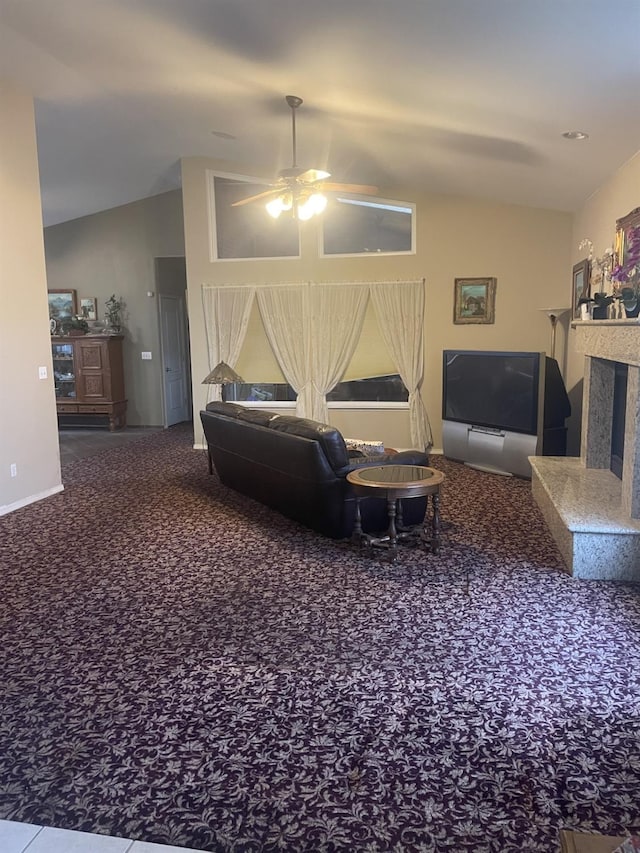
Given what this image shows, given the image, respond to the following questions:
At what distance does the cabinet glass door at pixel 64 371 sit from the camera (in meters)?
9.52

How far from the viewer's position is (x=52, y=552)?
4.41 metres

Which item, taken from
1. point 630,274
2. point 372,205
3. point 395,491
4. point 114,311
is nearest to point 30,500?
point 395,491

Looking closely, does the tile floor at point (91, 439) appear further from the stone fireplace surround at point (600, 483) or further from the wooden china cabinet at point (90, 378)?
the stone fireplace surround at point (600, 483)

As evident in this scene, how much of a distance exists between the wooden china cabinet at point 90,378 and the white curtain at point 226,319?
2243 millimetres

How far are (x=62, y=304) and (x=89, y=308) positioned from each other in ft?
1.62

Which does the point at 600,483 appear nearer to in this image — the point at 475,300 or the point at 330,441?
the point at 330,441

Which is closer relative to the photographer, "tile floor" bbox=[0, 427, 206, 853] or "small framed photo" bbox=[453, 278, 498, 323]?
"tile floor" bbox=[0, 427, 206, 853]

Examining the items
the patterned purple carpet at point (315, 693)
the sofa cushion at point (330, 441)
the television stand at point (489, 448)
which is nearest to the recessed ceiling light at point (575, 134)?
the sofa cushion at point (330, 441)

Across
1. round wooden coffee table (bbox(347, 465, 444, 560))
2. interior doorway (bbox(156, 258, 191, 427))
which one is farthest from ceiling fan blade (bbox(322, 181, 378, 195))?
interior doorway (bbox(156, 258, 191, 427))

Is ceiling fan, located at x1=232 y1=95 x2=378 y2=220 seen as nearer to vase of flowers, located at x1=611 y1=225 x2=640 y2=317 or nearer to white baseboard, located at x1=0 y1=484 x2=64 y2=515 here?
vase of flowers, located at x1=611 y1=225 x2=640 y2=317

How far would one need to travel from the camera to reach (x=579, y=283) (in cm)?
642

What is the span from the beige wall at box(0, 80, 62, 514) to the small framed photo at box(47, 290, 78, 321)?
13.9 ft

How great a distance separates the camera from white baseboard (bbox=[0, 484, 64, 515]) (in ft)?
17.7

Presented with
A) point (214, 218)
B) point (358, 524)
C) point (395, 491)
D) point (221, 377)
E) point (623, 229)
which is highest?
point (214, 218)
